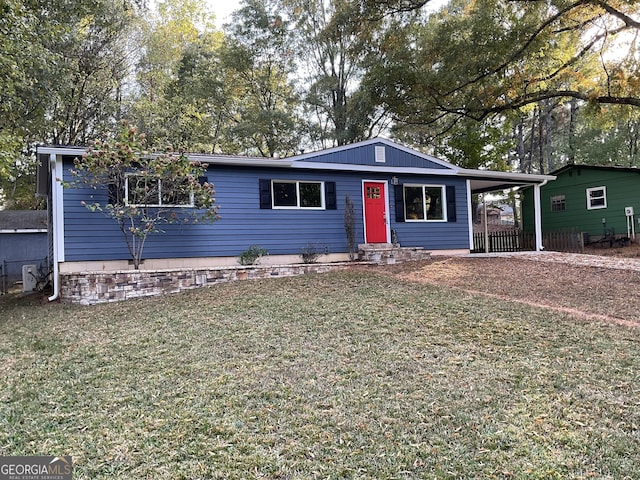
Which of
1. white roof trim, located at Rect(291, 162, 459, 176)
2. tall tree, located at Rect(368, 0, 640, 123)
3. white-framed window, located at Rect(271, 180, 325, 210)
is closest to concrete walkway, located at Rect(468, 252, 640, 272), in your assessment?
white roof trim, located at Rect(291, 162, 459, 176)

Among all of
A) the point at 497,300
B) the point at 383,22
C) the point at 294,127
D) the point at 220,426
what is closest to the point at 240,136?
the point at 294,127

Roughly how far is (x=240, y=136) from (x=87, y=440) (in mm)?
18115

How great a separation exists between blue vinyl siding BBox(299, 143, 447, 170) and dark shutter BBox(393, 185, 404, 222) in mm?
621

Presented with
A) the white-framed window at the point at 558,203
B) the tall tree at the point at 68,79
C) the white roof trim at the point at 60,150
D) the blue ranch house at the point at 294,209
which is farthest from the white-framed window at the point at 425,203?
the tall tree at the point at 68,79

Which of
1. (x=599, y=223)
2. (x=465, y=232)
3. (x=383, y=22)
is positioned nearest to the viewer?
(x=383, y=22)

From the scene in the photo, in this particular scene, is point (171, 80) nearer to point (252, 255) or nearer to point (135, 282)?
point (252, 255)

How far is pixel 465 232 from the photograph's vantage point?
13000 mm

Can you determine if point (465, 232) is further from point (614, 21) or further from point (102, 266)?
point (102, 266)

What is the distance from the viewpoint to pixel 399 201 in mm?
12086

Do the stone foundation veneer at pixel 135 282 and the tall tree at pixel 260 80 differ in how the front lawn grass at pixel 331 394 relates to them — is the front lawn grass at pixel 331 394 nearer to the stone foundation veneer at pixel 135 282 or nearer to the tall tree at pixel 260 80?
the stone foundation veneer at pixel 135 282

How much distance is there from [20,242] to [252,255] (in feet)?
33.9

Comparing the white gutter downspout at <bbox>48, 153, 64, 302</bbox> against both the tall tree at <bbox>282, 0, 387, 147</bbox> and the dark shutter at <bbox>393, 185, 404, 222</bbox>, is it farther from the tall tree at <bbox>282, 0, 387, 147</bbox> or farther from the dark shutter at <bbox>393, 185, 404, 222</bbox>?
the tall tree at <bbox>282, 0, 387, 147</bbox>

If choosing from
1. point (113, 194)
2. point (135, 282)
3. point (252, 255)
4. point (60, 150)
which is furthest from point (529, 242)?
point (60, 150)

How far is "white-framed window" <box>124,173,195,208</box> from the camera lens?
8891mm
